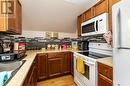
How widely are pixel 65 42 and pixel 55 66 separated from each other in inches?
42.7

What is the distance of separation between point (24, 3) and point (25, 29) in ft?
2.81

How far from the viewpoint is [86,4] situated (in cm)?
301

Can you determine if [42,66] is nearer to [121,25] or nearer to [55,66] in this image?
[55,66]

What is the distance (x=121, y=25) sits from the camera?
1136 mm

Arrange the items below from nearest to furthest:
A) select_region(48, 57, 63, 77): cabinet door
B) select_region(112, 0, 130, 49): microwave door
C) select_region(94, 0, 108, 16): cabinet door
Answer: select_region(112, 0, 130, 49): microwave door, select_region(94, 0, 108, 16): cabinet door, select_region(48, 57, 63, 77): cabinet door

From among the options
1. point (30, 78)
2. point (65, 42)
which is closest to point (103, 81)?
point (30, 78)

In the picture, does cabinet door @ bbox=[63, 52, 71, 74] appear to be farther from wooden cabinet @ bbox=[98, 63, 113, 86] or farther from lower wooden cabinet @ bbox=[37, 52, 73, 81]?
wooden cabinet @ bbox=[98, 63, 113, 86]

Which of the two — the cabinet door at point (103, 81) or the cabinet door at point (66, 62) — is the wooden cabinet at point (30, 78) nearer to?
the cabinet door at point (103, 81)

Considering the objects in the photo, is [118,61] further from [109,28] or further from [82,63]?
[82,63]

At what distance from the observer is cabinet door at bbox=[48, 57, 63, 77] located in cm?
304

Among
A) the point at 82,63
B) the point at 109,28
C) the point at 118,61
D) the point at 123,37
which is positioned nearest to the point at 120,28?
the point at 123,37

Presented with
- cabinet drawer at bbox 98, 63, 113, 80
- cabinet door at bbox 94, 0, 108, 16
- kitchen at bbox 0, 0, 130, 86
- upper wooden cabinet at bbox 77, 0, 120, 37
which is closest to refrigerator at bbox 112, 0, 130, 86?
kitchen at bbox 0, 0, 130, 86

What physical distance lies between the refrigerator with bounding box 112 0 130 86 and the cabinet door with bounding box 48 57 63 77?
6.55 ft

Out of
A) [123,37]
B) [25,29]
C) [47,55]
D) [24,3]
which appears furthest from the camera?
[25,29]
